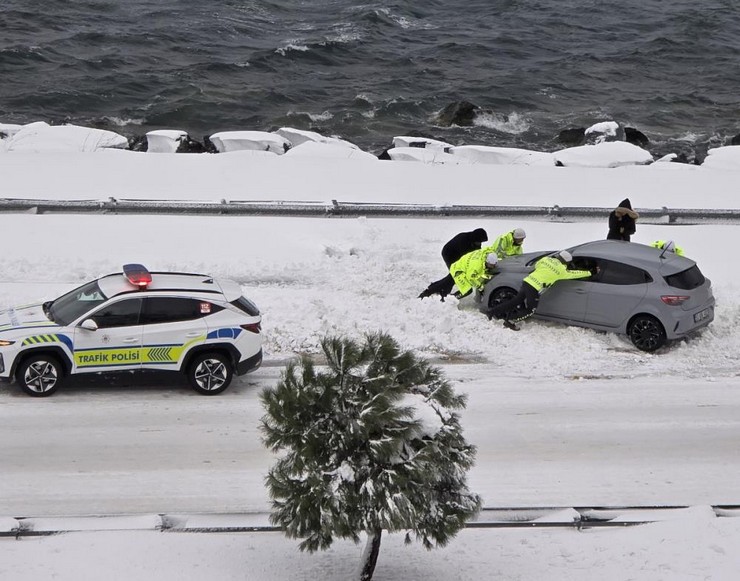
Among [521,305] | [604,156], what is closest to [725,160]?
[604,156]

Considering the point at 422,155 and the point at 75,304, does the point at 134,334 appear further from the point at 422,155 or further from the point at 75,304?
the point at 422,155

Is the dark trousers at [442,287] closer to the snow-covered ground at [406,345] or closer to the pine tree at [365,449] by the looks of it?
the snow-covered ground at [406,345]

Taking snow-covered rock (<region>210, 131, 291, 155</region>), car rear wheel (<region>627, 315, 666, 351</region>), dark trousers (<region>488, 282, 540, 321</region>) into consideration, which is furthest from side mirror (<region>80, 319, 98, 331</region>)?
snow-covered rock (<region>210, 131, 291, 155</region>)

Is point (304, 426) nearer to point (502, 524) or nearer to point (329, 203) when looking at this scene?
point (502, 524)

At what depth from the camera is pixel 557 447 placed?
43.9 feet

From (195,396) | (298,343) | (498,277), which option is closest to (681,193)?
(498,277)

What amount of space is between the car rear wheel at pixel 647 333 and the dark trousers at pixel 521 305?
1.56m

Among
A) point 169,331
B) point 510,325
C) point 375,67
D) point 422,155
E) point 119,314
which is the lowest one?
point 510,325

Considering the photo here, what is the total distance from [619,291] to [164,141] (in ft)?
58.6

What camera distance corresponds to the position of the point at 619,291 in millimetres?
16438

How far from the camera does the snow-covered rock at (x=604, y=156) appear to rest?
28745 mm

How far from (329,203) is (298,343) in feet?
18.6

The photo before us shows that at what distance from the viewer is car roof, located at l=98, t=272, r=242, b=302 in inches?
564

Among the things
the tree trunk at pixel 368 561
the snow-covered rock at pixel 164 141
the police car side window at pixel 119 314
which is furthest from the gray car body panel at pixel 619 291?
the snow-covered rock at pixel 164 141
